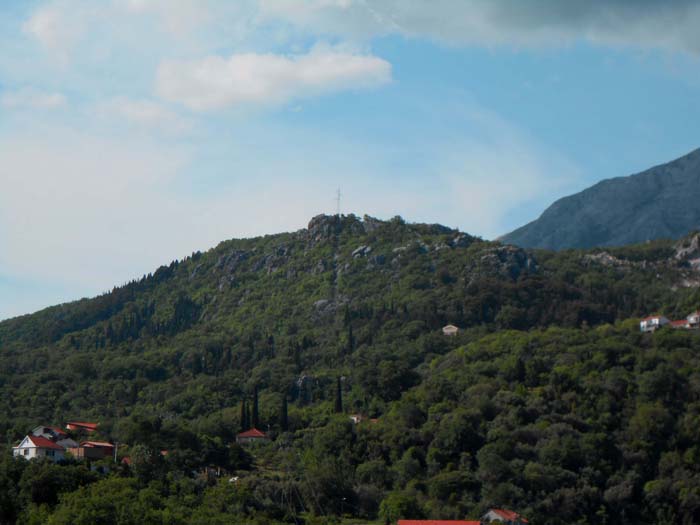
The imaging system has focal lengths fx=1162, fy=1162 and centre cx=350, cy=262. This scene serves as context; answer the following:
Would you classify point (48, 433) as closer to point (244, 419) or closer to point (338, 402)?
point (244, 419)

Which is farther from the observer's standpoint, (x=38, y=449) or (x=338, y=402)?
(x=338, y=402)

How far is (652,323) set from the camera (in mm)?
115562

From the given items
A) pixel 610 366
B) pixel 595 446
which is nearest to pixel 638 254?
pixel 610 366

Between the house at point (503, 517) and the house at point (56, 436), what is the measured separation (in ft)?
96.9

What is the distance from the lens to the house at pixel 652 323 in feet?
377

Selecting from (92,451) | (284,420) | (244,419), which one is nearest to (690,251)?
(284,420)

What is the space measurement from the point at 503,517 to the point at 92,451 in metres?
28.3

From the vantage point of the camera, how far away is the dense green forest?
7600cm

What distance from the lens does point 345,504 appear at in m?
77.1

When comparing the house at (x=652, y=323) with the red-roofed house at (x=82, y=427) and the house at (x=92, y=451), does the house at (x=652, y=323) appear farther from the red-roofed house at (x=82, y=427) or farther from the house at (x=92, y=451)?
the house at (x=92, y=451)

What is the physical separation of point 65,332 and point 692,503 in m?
92.0

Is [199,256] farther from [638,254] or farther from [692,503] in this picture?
[692,503]

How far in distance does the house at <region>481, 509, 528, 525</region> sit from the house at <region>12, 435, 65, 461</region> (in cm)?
2774

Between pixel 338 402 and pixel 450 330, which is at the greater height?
pixel 450 330
